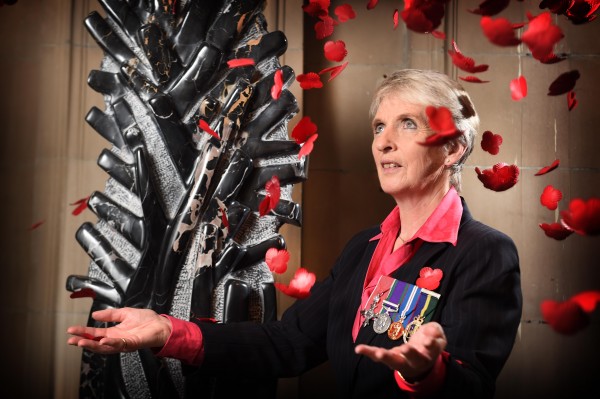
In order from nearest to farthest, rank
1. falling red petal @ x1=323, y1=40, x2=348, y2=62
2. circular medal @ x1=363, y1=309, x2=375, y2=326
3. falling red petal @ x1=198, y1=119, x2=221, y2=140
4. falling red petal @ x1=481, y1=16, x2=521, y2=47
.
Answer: falling red petal @ x1=481, y1=16, x2=521, y2=47, circular medal @ x1=363, y1=309, x2=375, y2=326, falling red petal @ x1=198, y1=119, x2=221, y2=140, falling red petal @ x1=323, y1=40, x2=348, y2=62

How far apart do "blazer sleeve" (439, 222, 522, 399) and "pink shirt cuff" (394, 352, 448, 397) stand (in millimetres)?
46

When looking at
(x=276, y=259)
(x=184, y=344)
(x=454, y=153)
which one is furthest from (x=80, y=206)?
(x=454, y=153)

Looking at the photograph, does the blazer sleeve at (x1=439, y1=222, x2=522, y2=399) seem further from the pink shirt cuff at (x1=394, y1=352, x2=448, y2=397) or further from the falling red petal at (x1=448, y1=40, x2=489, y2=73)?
the falling red petal at (x1=448, y1=40, x2=489, y2=73)

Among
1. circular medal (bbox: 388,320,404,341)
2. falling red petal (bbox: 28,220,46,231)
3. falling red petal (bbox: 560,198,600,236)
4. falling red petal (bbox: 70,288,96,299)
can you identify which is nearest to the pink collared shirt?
circular medal (bbox: 388,320,404,341)

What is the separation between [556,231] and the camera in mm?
2008

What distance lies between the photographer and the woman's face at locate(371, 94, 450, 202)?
1536 millimetres

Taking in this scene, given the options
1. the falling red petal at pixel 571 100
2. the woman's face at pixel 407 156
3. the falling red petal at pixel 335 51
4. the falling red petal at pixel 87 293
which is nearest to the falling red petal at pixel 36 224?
the falling red petal at pixel 87 293

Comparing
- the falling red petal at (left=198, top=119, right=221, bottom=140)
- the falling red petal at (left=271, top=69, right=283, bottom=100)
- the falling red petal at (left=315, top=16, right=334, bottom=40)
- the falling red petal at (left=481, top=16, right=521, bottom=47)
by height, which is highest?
the falling red petal at (left=315, top=16, right=334, bottom=40)

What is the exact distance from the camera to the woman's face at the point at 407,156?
154cm

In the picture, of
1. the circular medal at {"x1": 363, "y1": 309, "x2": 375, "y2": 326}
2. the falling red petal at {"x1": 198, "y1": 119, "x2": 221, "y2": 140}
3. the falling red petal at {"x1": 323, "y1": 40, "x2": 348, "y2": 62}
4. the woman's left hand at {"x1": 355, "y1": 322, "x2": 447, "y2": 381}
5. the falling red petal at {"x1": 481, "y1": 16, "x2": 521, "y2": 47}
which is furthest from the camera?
the falling red petal at {"x1": 323, "y1": 40, "x2": 348, "y2": 62}

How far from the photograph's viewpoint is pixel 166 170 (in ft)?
6.53

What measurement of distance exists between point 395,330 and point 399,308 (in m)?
Result: 0.05

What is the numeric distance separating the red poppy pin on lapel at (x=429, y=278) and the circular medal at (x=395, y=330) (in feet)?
0.30

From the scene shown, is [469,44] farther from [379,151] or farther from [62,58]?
[62,58]
